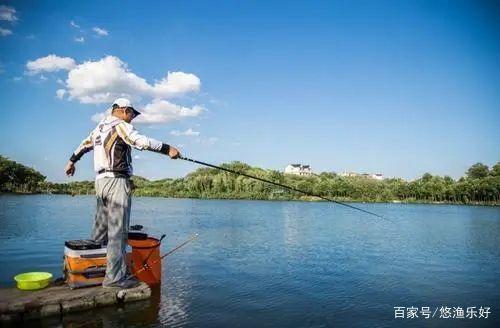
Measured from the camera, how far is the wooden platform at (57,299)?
227 inches

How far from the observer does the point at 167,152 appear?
6.65 meters

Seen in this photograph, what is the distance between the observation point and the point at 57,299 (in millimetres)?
6113

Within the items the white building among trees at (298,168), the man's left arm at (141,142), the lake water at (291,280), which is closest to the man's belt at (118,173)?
the man's left arm at (141,142)

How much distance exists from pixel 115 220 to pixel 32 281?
5.07 feet

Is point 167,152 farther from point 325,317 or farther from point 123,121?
point 325,317

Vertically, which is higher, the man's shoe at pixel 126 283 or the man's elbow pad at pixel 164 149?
the man's elbow pad at pixel 164 149

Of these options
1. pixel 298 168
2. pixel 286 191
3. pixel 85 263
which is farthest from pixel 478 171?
pixel 85 263

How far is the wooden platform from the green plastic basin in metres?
0.09

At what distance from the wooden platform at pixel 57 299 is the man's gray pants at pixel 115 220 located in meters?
0.29

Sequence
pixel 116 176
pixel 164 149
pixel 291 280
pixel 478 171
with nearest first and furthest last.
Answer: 1. pixel 164 149
2. pixel 116 176
3. pixel 291 280
4. pixel 478 171

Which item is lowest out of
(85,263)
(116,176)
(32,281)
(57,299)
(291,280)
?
(291,280)

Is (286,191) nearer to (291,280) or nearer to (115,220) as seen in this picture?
(291,280)

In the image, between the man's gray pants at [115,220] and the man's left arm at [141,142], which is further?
the man's gray pants at [115,220]

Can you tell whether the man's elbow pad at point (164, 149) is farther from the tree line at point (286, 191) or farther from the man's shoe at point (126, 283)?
the tree line at point (286, 191)
